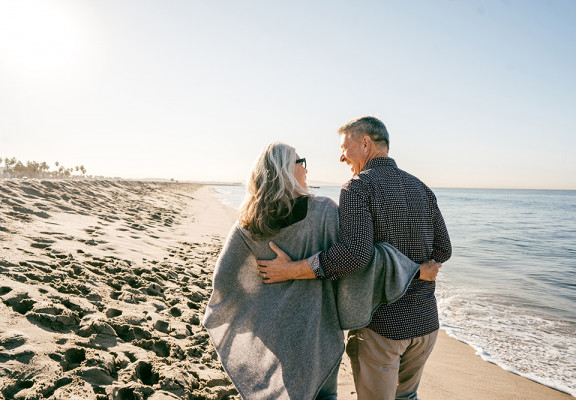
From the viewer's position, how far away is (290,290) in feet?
6.74

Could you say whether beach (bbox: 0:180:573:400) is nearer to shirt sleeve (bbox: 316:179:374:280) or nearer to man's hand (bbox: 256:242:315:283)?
man's hand (bbox: 256:242:315:283)

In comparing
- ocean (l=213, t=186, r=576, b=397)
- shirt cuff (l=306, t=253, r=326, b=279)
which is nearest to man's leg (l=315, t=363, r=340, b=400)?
shirt cuff (l=306, t=253, r=326, b=279)

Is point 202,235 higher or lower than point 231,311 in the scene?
lower

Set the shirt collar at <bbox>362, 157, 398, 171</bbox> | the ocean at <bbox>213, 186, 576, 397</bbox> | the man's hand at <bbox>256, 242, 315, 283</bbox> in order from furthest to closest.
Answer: the ocean at <bbox>213, 186, 576, 397</bbox> → the shirt collar at <bbox>362, 157, 398, 171</bbox> → the man's hand at <bbox>256, 242, 315, 283</bbox>

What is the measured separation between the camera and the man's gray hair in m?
2.26

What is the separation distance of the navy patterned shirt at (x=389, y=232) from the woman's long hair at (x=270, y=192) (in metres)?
0.31

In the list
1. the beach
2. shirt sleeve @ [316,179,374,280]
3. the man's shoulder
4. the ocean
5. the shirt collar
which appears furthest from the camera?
the ocean

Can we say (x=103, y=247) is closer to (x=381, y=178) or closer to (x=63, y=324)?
(x=63, y=324)

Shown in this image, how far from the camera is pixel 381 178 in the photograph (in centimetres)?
209

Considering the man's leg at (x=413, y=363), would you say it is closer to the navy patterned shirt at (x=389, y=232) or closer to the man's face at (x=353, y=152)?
the navy patterned shirt at (x=389, y=232)

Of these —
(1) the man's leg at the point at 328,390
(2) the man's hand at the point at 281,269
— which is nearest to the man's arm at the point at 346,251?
(2) the man's hand at the point at 281,269

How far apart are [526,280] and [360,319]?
906 cm

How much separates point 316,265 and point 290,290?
269 millimetres

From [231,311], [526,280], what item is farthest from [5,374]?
[526,280]
